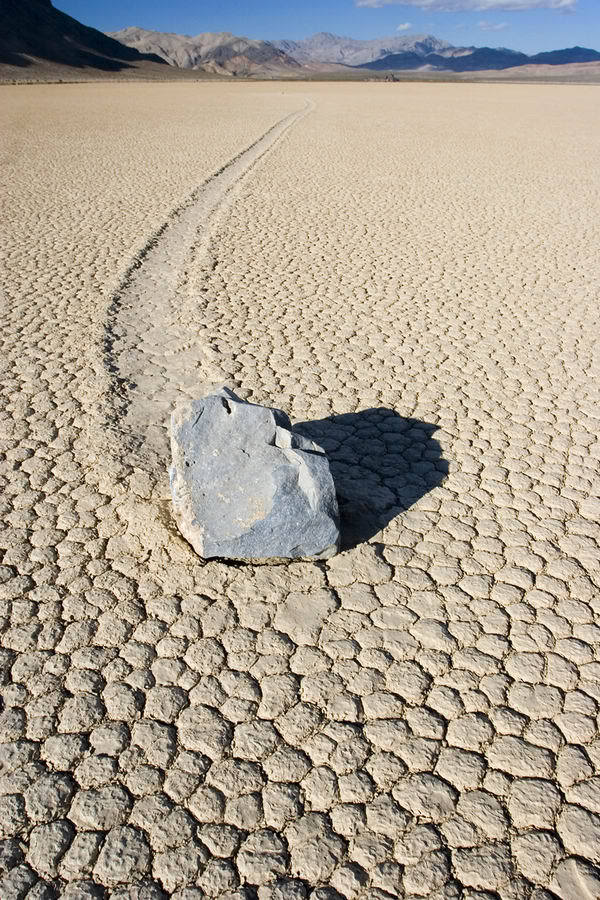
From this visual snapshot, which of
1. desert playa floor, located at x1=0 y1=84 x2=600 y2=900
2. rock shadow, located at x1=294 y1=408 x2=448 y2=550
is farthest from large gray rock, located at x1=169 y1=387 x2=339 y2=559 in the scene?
rock shadow, located at x1=294 y1=408 x2=448 y2=550

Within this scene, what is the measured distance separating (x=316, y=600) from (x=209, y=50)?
657 ft

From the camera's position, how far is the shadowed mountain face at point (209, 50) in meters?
159

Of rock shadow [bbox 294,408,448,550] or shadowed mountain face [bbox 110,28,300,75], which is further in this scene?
shadowed mountain face [bbox 110,28,300,75]

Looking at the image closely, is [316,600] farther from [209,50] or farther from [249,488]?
[209,50]

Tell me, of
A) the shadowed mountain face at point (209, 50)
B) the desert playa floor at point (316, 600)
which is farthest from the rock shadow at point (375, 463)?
the shadowed mountain face at point (209, 50)

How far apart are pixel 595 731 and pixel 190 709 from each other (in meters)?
1.38

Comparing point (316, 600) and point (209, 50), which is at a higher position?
point (209, 50)

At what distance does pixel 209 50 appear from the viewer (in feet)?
573

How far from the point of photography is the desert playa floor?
203 centimetres

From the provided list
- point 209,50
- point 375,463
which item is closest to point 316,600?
point 375,463

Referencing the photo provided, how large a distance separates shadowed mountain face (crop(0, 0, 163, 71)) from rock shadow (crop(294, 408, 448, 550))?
55655mm

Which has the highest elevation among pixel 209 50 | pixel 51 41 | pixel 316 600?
pixel 209 50

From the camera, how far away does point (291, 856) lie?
1.99m

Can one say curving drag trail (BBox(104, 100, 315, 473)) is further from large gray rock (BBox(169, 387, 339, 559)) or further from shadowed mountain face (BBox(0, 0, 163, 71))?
shadowed mountain face (BBox(0, 0, 163, 71))
